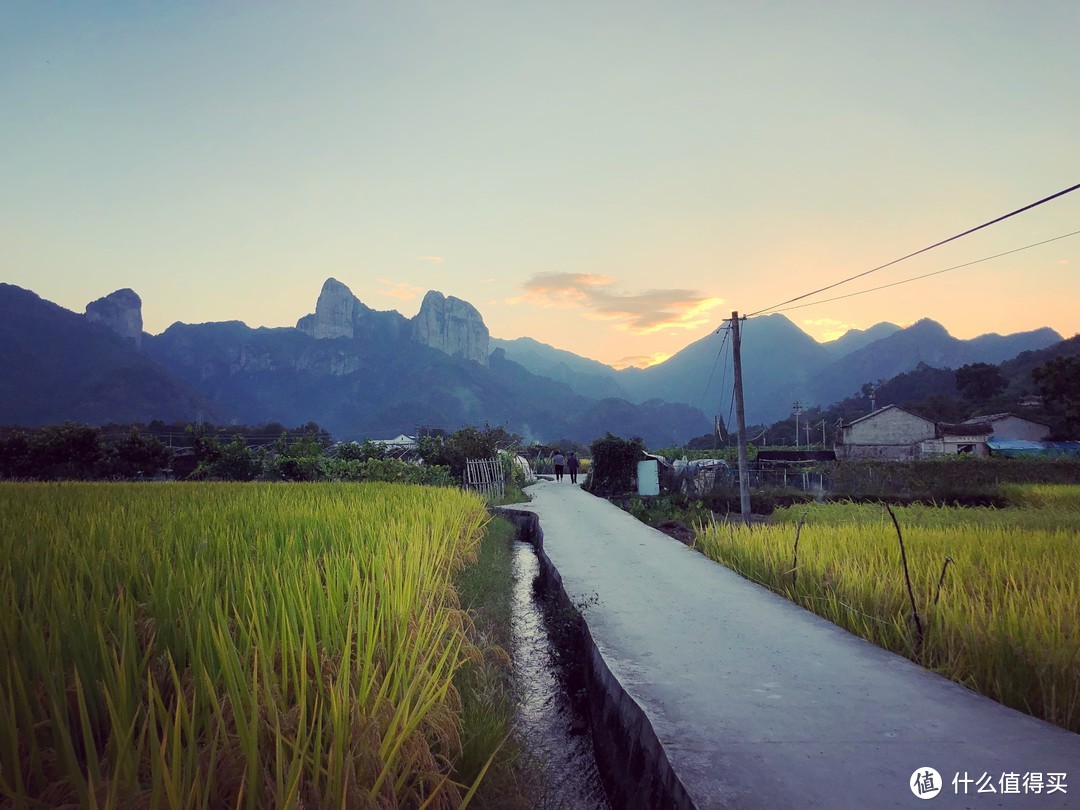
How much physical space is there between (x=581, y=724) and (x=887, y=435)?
56.9m

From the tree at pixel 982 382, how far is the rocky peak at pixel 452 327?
94.1m

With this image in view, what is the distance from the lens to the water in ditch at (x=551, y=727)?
387 cm

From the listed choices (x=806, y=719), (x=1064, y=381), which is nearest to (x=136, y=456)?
(x=806, y=719)

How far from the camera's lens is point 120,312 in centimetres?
11094

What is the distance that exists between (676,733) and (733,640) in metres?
1.76

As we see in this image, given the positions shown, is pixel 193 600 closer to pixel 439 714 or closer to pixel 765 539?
pixel 439 714

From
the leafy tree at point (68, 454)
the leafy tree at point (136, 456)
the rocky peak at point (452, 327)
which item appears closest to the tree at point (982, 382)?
the leafy tree at point (136, 456)

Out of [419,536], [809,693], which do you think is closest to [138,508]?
Answer: [419,536]

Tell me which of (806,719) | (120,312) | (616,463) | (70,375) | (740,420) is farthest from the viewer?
(120,312)

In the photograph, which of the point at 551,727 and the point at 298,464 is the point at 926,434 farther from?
the point at 551,727

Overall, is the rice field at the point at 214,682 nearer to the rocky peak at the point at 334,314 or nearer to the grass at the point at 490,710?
the grass at the point at 490,710

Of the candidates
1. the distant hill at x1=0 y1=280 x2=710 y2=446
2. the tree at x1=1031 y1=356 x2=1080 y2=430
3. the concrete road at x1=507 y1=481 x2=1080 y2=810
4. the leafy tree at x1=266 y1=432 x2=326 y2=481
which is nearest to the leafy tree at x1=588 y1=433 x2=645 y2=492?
the leafy tree at x1=266 y1=432 x2=326 y2=481

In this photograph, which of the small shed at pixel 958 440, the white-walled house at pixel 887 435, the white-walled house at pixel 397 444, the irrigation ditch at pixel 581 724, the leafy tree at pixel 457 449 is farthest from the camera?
the white-walled house at pixel 887 435

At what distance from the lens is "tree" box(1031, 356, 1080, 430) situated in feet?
124
